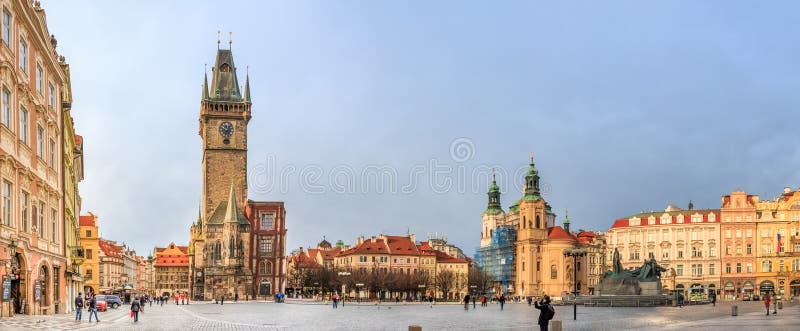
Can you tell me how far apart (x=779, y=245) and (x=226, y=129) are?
2947 inches

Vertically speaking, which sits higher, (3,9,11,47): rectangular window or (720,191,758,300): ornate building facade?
(3,9,11,47): rectangular window

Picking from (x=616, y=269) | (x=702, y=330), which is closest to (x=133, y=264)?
(x=616, y=269)

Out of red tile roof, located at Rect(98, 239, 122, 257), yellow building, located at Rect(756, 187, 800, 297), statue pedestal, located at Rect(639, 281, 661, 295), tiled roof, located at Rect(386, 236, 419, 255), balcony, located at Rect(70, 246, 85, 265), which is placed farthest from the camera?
tiled roof, located at Rect(386, 236, 419, 255)

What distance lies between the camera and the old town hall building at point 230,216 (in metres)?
117

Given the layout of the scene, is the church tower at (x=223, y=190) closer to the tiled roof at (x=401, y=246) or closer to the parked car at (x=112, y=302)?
the parked car at (x=112, y=302)

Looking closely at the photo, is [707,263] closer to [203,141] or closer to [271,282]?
[271,282]

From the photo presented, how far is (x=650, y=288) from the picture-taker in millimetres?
79562

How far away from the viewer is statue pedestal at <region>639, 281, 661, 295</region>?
79.4 m

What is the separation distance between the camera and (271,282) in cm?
12069

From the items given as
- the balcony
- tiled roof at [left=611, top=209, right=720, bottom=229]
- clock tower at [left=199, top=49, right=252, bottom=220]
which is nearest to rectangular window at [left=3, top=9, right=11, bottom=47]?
the balcony

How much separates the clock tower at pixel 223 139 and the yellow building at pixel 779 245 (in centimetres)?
6992

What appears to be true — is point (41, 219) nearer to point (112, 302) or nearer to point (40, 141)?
point (40, 141)

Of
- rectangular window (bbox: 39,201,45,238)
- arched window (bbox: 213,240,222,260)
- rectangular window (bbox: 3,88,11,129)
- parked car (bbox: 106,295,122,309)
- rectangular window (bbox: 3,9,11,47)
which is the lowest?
parked car (bbox: 106,295,122,309)

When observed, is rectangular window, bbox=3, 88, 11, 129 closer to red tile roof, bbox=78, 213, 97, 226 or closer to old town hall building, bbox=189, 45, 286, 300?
red tile roof, bbox=78, 213, 97, 226
